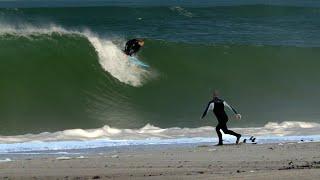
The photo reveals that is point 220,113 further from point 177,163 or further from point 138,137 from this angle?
A: point 177,163

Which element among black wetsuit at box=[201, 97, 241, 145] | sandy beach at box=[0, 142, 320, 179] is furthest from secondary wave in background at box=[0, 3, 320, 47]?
sandy beach at box=[0, 142, 320, 179]

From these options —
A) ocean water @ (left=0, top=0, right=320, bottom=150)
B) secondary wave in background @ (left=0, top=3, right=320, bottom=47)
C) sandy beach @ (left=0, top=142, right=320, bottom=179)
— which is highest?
secondary wave in background @ (left=0, top=3, right=320, bottom=47)

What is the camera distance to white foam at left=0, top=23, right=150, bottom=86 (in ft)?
61.2

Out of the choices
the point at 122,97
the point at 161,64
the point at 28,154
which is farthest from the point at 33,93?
the point at 28,154

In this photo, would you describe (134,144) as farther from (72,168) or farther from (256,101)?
(256,101)

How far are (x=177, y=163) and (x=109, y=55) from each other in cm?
1089

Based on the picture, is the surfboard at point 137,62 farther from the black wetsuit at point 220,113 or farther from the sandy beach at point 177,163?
the sandy beach at point 177,163

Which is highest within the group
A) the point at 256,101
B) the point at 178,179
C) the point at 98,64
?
the point at 98,64

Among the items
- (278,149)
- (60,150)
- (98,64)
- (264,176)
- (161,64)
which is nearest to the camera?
(264,176)

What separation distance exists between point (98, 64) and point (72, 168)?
1045 centimetres

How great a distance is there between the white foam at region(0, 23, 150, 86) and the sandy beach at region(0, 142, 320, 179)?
7288 mm

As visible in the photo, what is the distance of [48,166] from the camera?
8.93 metres

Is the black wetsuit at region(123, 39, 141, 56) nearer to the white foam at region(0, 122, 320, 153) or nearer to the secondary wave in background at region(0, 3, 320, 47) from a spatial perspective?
the white foam at region(0, 122, 320, 153)

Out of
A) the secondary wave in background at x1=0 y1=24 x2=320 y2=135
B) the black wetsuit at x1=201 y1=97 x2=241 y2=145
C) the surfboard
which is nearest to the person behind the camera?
the black wetsuit at x1=201 y1=97 x2=241 y2=145
